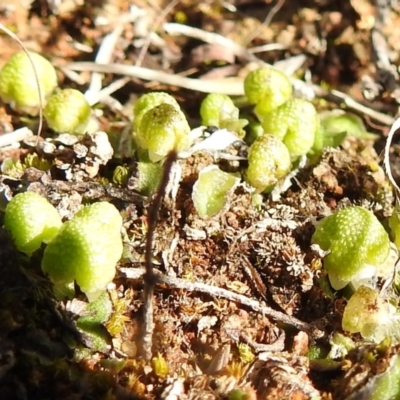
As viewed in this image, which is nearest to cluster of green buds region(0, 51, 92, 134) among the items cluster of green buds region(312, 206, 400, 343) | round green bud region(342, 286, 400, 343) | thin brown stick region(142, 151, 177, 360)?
thin brown stick region(142, 151, 177, 360)

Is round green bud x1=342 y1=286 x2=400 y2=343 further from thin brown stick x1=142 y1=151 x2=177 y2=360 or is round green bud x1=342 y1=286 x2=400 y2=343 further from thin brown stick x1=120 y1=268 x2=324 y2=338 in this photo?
thin brown stick x1=142 y1=151 x2=177 y2=360

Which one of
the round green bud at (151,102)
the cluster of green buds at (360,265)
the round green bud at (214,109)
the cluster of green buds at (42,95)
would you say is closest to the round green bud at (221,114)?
the round green bud at (214,109)

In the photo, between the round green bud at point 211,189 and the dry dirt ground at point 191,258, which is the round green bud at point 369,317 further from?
the round green bud at point 211,189

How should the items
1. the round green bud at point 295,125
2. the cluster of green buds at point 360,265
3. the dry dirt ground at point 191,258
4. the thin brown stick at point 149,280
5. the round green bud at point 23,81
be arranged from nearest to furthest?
the thin brown stick at point 149,280 → the dry dirt ground at point 191,258 → the cluster of green buds at point 360,265 → the round green bud at point 295,125 → the round green bud at point 23,81

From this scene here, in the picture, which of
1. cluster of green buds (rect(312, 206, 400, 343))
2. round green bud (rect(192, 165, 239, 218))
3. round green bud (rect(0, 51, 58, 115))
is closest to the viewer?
cluster of green buds (rect(312, 206, 400, 343))

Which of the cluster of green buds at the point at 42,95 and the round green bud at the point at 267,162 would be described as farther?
the cluster of green buds at the point at 42,95
